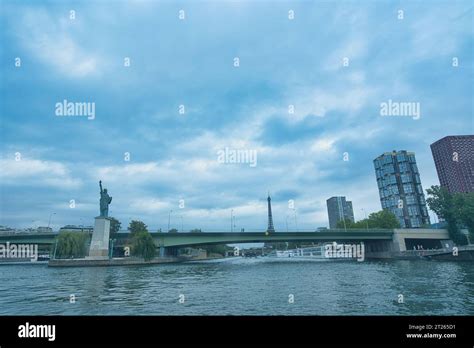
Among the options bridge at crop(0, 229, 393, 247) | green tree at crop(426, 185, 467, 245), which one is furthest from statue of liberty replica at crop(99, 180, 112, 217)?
green tree at crop(426, 185, 467, 245)

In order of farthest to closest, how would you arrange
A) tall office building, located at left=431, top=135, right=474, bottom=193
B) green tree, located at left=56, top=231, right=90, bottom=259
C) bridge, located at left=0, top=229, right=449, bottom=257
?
tall office building, located at left=431, top=135, right=474, bottom=193 < bridge, located at left=0, top=229, right=449, bottom=257 < green tree, located at left=56, top=231, right=90, bottom=259

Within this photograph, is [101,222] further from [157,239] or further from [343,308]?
[343,308]

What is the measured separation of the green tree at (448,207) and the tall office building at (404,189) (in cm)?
6229

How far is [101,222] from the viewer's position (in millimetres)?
62688

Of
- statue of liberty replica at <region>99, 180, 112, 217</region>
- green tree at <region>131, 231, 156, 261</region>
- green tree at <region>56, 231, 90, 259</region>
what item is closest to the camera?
green tree at <region>56, 231, 90, 259</region>

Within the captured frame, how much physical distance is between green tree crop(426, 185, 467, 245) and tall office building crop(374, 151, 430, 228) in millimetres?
62285

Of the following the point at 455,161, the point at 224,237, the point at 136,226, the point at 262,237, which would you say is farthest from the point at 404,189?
the point at 136,226

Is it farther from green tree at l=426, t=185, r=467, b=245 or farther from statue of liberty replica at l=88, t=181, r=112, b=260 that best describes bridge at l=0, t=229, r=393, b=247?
green tree at l=426, t=185, r=467, b=245

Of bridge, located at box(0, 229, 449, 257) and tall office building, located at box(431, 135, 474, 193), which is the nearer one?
bridge, located at box(0, 229, 449, 257)

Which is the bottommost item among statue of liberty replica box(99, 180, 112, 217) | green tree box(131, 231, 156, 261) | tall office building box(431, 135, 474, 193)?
green tree box(131, 231, 156, 261)

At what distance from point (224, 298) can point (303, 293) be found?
5.86m

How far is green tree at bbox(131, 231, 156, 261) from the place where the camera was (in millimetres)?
66875

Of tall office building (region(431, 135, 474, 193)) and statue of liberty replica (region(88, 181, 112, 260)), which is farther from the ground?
tall office building (region(431, 135, 474, 193))
